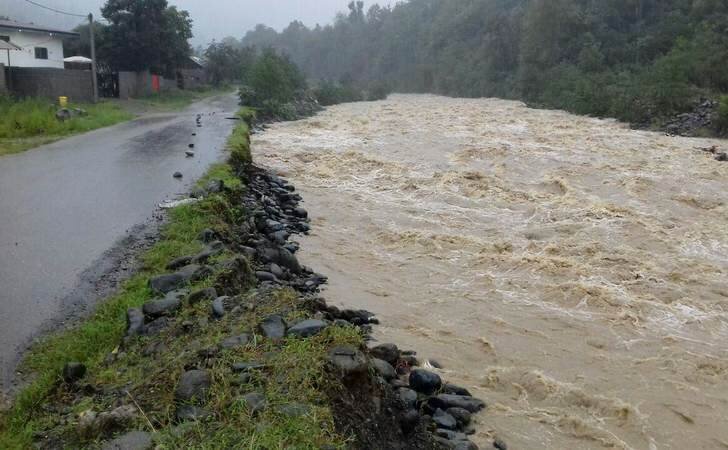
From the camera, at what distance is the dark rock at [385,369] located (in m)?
5.31

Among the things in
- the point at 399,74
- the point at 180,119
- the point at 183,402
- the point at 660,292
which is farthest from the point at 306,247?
the point at 399,74

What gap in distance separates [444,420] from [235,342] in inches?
69.9

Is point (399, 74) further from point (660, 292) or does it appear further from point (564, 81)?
point (660, 292)

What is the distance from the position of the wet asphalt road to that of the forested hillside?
21.4 meters

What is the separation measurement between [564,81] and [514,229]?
30.5m

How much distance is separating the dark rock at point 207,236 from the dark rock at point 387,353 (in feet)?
9.45

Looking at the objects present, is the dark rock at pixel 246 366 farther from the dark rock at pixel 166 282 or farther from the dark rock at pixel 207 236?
the dark rock at pixel 207 236

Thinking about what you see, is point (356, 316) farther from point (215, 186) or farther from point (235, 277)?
point (215, 186)

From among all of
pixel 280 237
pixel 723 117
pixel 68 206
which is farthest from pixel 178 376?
pixel 723 117

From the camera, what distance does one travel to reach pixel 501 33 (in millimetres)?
54469

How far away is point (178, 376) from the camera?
4129 mm

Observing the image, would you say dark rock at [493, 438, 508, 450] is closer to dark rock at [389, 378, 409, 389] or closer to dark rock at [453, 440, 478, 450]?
dark rock at [453, 440, 478, 450]

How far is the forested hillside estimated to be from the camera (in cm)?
2931

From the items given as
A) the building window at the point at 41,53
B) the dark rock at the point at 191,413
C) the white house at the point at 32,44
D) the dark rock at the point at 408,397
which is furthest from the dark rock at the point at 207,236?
the building window at the point at 41,53
